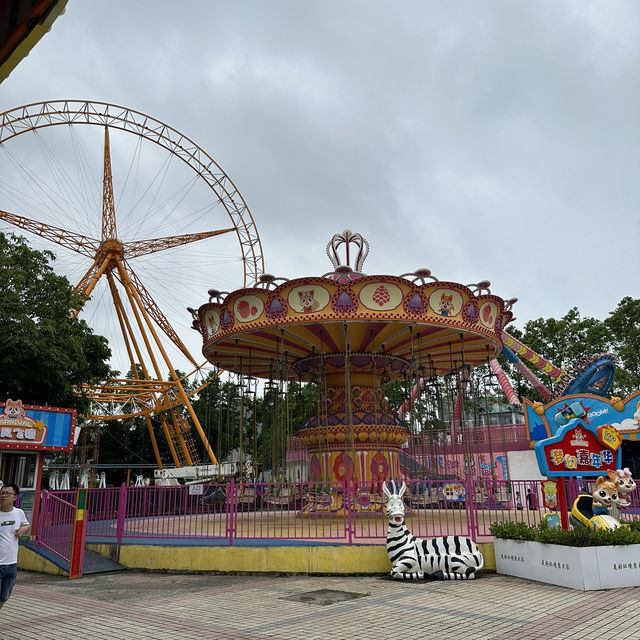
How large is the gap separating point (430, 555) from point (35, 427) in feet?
30.9

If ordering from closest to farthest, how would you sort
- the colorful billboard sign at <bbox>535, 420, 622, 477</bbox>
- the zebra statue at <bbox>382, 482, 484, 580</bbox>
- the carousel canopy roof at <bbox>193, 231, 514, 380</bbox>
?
the zebra statue at <bbox>382, 482, 484, 580</bbox>, the colorful billboard sign at <bbox>535, 420, 622, 477</bbox>, the carousel canopy roof at <bbox>193, 231, 514, 380</bbox>

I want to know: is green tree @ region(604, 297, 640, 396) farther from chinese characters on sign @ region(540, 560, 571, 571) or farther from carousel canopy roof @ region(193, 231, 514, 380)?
chinese characters on sign @ region(540, 560, 571, 571)

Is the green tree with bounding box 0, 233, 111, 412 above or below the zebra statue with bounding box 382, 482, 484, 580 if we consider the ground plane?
above

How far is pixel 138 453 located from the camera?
41.0 meters

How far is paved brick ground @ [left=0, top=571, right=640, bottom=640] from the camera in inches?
213

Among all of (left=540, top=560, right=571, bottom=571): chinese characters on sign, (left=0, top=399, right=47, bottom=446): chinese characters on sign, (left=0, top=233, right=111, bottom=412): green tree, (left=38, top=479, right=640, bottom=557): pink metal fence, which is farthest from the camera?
(left=0, top=233, right=111, bottom=412): green tree

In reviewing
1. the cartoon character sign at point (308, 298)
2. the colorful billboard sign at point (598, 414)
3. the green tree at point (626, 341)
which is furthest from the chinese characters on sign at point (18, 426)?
A: the green tree at point (626, 341)

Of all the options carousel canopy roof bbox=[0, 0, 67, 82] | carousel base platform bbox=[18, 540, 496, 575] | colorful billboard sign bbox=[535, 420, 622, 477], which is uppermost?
carousel canopy roof bbox=[0, 0, 67, 82]

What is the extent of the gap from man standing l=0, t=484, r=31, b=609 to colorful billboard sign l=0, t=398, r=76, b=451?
25.6 ft

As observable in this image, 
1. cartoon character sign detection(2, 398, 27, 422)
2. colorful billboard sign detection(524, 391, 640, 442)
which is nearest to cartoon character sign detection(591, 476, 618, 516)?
colorful billboard sign detection(524, 391, 640, 442)

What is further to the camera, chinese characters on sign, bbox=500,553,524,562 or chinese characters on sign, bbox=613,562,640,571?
chinese characters on sign, bbox=500,553,524,562

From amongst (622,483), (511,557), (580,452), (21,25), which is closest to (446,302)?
(580,452)

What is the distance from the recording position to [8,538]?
5277 mm

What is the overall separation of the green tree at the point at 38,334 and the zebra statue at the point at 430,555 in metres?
12.1
